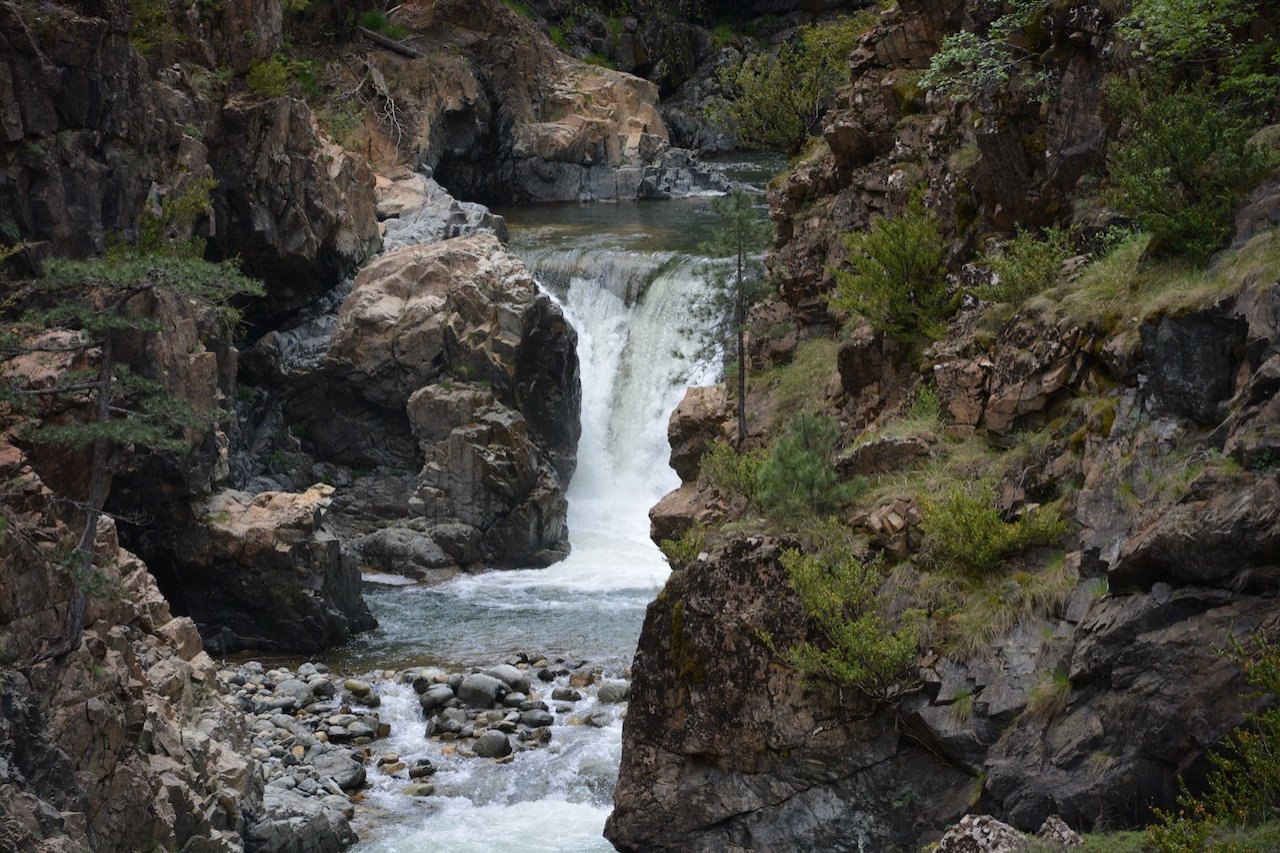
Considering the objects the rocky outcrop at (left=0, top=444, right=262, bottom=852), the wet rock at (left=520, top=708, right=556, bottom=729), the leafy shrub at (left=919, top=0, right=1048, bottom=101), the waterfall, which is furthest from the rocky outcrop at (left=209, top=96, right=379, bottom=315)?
the leafy shrub at (left=919, top=0, right=1048, bottom=101)

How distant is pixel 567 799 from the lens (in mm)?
16641

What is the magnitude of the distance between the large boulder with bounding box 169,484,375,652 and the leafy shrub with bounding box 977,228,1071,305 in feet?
46.1

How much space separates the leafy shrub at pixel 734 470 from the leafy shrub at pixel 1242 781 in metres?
6.22

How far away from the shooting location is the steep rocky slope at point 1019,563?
9305 millimetres

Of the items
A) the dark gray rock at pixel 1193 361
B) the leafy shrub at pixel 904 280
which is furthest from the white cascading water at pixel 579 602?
the dark gray rock at pixel 1193 361

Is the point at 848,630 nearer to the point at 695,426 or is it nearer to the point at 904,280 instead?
the point at 904,280

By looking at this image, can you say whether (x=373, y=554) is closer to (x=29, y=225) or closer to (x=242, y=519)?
(x=242, y=519)

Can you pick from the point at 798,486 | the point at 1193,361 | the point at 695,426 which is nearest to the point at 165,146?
the point at 695,426

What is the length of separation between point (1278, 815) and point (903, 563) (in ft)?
16.0

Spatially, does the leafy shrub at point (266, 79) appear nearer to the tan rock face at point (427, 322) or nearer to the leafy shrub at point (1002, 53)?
the tan rock face at point (427, 322)

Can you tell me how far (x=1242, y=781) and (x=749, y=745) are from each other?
516cm

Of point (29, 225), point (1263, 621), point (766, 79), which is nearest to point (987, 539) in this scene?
point (1263, 621)

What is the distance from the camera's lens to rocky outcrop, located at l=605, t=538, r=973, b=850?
1166 cm

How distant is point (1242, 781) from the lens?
318 inches
